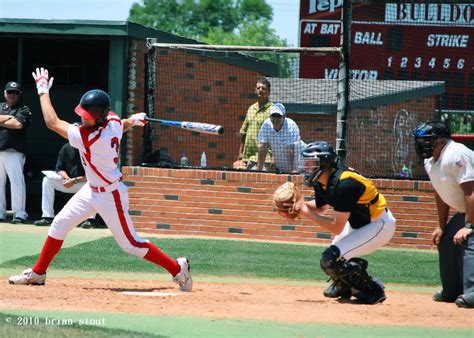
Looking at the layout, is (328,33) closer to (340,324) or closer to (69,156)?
(69,156)

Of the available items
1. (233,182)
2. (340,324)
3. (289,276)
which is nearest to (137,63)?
(233,182)

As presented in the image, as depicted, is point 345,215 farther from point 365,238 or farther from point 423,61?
point 423,61

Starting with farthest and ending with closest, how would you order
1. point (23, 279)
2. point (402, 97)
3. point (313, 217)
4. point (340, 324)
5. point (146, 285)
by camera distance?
point (402, 97), point (146, 285), point (23, 279), point (313, 217), point (340, 324)

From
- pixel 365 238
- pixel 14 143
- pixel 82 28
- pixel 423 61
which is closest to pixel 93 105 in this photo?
pixel 365 238

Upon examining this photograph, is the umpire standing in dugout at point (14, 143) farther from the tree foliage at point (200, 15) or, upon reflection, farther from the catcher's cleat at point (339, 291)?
the tree foliage at point (200, 15)

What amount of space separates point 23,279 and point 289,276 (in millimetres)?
2940

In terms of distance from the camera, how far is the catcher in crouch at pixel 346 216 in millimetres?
7762

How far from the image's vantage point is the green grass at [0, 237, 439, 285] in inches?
399

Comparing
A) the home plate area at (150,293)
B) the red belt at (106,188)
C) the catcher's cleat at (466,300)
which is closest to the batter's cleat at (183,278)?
the home plate area at (150,293)

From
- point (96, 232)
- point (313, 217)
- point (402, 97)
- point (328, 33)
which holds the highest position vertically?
point (328, 33)

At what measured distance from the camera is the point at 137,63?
14922 millimetres

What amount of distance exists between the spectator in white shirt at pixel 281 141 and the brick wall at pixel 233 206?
1.05ft

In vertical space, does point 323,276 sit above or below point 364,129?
below

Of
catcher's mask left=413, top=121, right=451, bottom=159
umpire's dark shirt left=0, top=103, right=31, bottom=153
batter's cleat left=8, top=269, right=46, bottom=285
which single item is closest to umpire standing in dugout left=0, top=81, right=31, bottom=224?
umpire's dark shirt left=0, top=103, right=31, bottom=153
